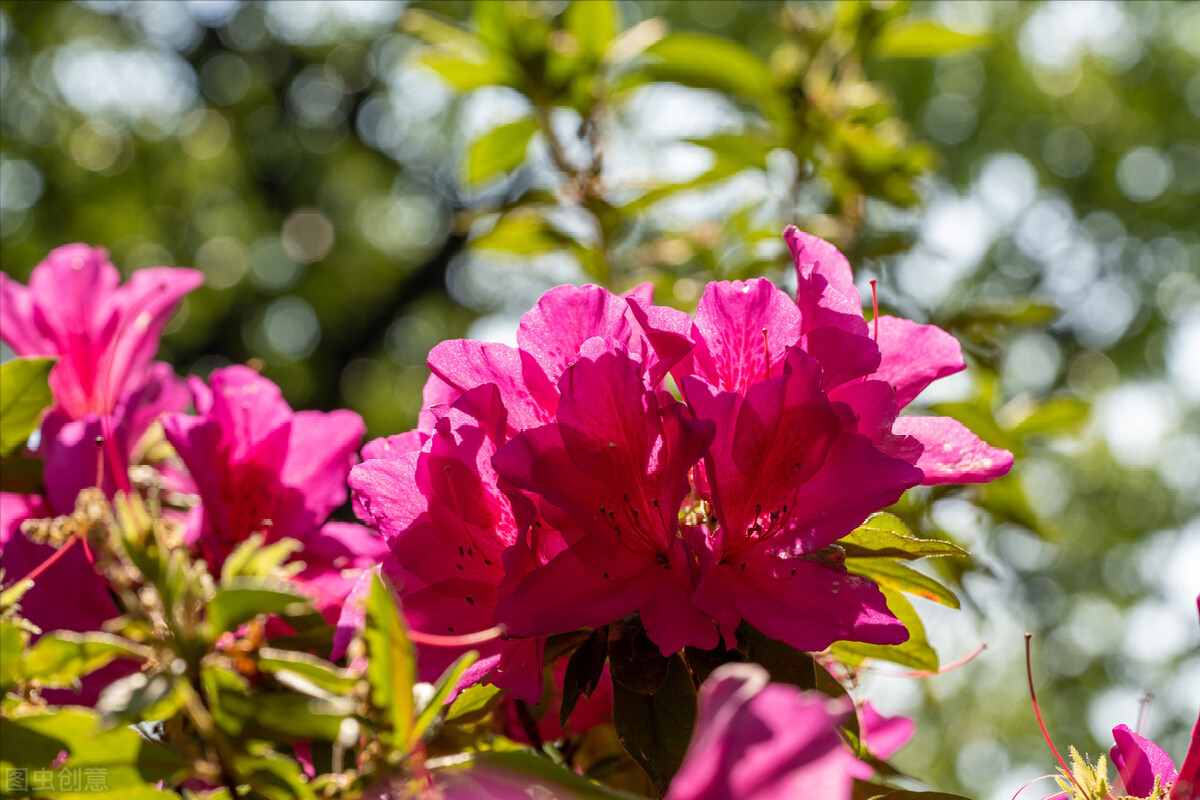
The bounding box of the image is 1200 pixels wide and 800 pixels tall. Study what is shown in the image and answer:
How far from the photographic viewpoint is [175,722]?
57cm

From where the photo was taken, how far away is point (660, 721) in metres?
0.66

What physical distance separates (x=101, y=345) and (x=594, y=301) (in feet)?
1.56

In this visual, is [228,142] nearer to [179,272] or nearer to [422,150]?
[422,150]

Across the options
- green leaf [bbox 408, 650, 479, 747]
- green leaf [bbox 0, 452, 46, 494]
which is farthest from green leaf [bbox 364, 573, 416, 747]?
green leaf [bbox 0, 452, 46, 494]

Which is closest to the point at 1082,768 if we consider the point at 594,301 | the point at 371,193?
the point at 594,301

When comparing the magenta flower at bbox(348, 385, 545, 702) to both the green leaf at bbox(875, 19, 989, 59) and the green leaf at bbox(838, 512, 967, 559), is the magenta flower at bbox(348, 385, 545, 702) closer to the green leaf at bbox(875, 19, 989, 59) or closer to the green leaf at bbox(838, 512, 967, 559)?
the green leaf at bbox(838, 512, 967, 559)

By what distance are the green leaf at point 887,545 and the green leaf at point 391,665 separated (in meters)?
0.29

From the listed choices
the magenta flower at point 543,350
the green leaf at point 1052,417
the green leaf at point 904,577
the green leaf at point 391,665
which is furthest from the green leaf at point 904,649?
the green leaf at point 1052,417

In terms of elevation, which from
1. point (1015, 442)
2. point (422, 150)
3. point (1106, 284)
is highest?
point (1015, 442)

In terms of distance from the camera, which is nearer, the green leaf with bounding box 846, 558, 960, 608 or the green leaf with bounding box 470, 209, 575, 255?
the green leaf with bounding box 846, 558, 960, 608

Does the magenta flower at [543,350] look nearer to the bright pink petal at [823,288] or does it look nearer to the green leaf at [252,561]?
the bright pink petal at [823,288]

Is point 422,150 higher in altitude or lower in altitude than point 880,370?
lower

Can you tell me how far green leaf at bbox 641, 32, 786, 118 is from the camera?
4.99ft

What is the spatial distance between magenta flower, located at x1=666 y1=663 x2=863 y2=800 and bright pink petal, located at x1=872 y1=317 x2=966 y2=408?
0.36 metres
